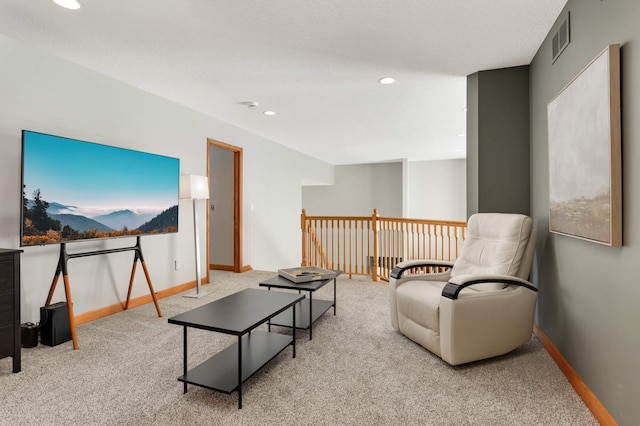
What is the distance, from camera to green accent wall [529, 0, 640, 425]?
1.54 m

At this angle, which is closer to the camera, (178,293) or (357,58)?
(357,58)

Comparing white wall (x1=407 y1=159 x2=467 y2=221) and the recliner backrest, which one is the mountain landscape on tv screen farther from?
white wall (x1=407 y1=159 x2=467 y2=221)

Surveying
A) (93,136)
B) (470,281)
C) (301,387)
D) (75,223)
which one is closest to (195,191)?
(93,136)

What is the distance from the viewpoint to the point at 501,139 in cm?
324

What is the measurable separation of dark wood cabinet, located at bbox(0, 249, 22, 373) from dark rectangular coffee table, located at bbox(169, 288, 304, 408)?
3.85 feet

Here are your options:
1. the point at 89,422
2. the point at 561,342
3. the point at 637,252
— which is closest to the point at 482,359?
the point at 561,342

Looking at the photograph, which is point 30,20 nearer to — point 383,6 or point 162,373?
point 383,6

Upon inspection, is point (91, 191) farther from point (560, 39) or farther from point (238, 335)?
point (560, 39)

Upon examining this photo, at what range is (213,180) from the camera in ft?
19.7

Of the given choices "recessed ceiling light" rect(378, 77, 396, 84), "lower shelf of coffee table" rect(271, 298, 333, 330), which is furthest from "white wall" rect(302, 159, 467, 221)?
"lower shelf of coffee table" rect(271, 298, 333, 330)

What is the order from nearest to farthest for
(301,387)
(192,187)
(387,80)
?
(301,387) < (387,80) < (192,187)

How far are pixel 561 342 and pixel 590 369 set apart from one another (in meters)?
0.47

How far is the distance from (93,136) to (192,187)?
111 cm

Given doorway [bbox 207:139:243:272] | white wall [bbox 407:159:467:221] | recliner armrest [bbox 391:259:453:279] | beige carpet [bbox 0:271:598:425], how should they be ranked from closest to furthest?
beige carpet [bbox 0:271:598:425], recliner armrest [bbox 391:259:453:279], doorway [bbox 207:139:243:272], white wall [bbox 407:159:467:221]
